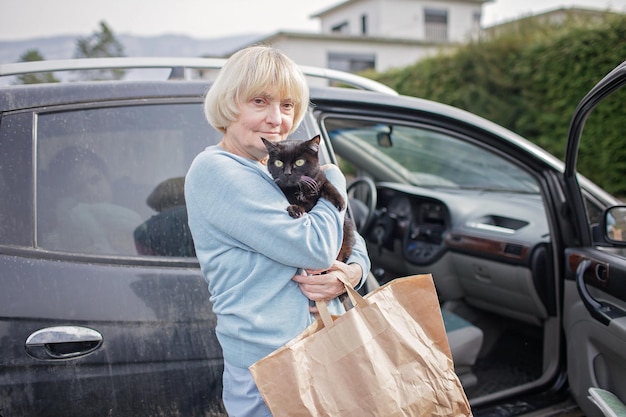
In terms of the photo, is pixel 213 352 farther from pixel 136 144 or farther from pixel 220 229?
pixel 136 144

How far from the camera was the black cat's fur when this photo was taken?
1.51 m

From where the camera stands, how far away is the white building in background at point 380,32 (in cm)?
2417

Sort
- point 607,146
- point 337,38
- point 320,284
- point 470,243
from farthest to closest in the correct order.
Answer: point 337,38 → point 607,146 → point 470,243 → point 320,284

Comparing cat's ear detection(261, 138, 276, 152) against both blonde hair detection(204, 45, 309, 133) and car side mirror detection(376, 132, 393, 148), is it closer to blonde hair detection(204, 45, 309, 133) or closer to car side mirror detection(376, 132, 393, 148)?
blonde hair detection(204, 45, 309, 133)

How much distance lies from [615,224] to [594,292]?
0.32 meters

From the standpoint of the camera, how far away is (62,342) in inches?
64.1

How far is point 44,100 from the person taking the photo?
5.92ft

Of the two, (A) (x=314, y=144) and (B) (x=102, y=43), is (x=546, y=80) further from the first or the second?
(B) (x=102, y=43)

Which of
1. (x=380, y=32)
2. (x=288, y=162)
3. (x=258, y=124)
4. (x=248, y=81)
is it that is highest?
(x=380, y=32)

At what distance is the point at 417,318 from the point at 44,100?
1.43 metres

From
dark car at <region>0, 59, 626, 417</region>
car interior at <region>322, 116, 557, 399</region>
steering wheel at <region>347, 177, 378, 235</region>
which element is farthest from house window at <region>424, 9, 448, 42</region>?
dark car at <region>0, 59, 626, 417</region>

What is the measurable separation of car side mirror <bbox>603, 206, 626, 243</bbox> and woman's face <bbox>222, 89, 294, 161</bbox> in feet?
5.07

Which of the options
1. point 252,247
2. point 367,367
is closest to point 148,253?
point 252,247

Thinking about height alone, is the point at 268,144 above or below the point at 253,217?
above
